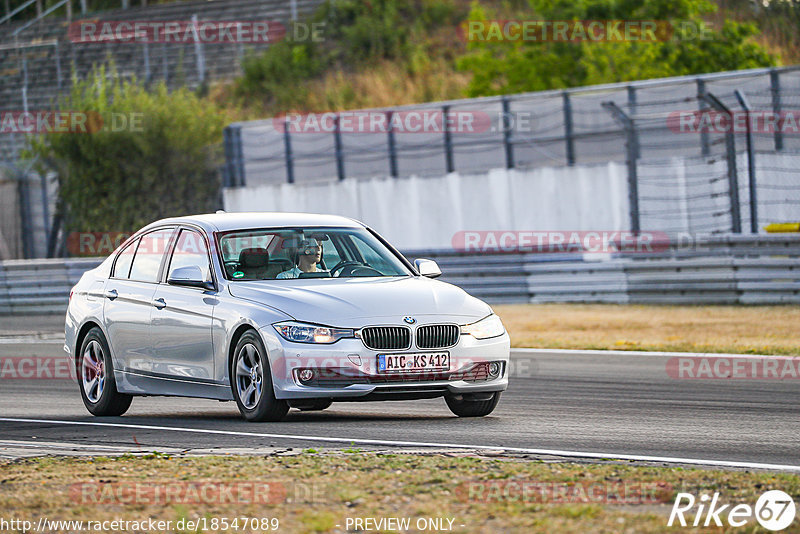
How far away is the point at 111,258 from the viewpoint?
12.1 m

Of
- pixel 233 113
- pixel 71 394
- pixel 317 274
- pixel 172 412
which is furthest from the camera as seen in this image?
Result: pixel 233 113

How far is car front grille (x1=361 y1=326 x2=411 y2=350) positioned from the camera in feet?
31.4

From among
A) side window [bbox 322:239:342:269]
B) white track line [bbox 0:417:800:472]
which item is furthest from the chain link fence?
white track line [bbox 0:417:800:472]

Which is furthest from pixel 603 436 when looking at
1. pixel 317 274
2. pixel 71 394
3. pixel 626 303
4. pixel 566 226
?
pixel 566 226

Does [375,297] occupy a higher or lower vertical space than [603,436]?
higher

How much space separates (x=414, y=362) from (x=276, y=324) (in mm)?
951

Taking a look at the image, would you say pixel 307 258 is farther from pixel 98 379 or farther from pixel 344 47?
pixel 344 47

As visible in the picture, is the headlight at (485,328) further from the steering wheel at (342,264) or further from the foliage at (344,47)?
the foliage at (344,47)

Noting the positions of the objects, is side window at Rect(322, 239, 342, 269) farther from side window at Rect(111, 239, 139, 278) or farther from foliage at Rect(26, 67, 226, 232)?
foliage at Rect(26, 67, 226, 232)

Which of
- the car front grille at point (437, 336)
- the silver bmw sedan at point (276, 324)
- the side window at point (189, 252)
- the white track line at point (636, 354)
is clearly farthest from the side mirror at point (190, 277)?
the white track line at point (636, 354)

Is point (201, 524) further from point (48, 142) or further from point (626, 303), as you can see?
point (48, 142)

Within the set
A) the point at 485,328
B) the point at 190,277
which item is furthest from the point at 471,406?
the point at 190,277

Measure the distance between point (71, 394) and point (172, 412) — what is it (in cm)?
210

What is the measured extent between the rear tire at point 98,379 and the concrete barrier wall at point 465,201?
16.2 metres
